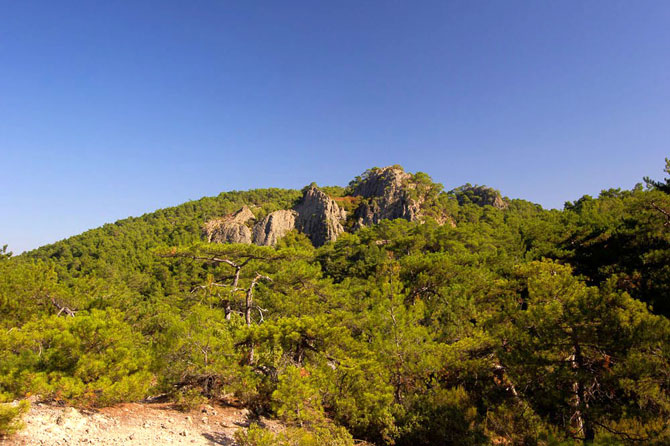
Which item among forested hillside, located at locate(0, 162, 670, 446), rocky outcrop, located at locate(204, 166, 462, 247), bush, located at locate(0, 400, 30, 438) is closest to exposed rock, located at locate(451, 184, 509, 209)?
rocky outcrop, located at locate(204, 166, 462, 247)

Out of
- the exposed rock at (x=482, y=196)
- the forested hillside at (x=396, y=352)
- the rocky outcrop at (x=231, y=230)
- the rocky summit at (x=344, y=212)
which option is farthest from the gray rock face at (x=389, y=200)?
the forested hillside at (x=396, y=352)

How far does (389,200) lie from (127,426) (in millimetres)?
57398

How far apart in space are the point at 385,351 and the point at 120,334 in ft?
22.5

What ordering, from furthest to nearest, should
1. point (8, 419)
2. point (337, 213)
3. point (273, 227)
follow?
point (337, 213), point (273, 227), point (8, 419)

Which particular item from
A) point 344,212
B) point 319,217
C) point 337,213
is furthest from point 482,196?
point 319,217

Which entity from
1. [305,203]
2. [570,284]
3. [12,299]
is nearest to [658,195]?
[570,284]

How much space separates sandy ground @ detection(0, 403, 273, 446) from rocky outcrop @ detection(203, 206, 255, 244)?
50.3m

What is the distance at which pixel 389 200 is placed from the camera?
201 ft

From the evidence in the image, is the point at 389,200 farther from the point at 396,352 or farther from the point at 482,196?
the point at 396,352

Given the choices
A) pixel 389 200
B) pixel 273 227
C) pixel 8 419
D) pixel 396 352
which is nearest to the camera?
pixel 8 419

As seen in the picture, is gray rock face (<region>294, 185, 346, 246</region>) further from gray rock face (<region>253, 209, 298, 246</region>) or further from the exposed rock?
the exposed rock

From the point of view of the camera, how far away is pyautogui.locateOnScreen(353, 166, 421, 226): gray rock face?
57.9 metres

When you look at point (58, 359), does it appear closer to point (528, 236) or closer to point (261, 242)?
point (528, 236)

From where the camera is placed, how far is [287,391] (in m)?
7.07
